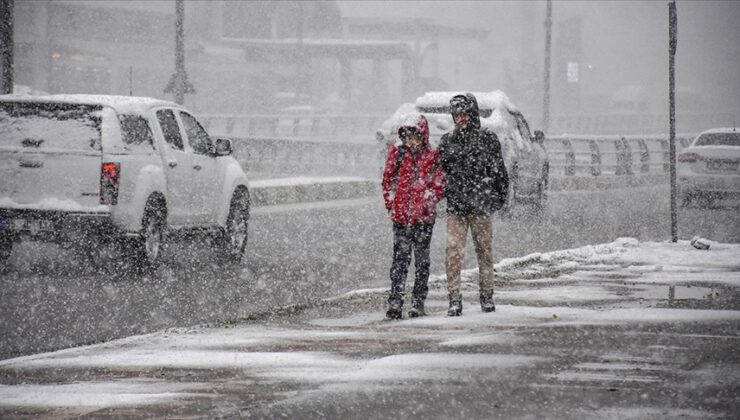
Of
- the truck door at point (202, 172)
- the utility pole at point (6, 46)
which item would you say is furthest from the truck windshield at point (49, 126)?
the utility pole at point (6, 46)

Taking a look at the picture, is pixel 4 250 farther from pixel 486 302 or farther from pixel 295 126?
pixel 295 126

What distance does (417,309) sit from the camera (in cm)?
1000

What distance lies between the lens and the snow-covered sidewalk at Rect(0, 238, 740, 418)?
6422 mm

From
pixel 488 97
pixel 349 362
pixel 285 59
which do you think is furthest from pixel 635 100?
pixel 349 362

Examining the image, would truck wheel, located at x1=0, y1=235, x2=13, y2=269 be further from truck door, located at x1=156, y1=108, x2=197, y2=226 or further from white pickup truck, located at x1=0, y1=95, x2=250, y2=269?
truck door, located at x1=156, y1=108, x2=197, y2=226

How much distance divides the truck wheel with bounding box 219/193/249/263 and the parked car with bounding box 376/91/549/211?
17.4 feet

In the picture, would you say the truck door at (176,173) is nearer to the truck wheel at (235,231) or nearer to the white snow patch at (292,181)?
the truck wheel at (235,231)

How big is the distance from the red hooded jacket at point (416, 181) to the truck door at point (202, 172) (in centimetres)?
491

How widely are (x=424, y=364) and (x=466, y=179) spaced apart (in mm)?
2507

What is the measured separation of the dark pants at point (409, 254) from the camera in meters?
9.89

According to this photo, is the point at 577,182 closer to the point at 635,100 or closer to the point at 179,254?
the point at 179,254

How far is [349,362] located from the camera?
7.77m

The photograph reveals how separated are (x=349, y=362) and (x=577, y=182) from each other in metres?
26.7

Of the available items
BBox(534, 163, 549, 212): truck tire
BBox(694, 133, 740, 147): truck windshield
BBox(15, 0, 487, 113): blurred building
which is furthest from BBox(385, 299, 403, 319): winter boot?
BBox(15, 0, 487, 113): blurred building
